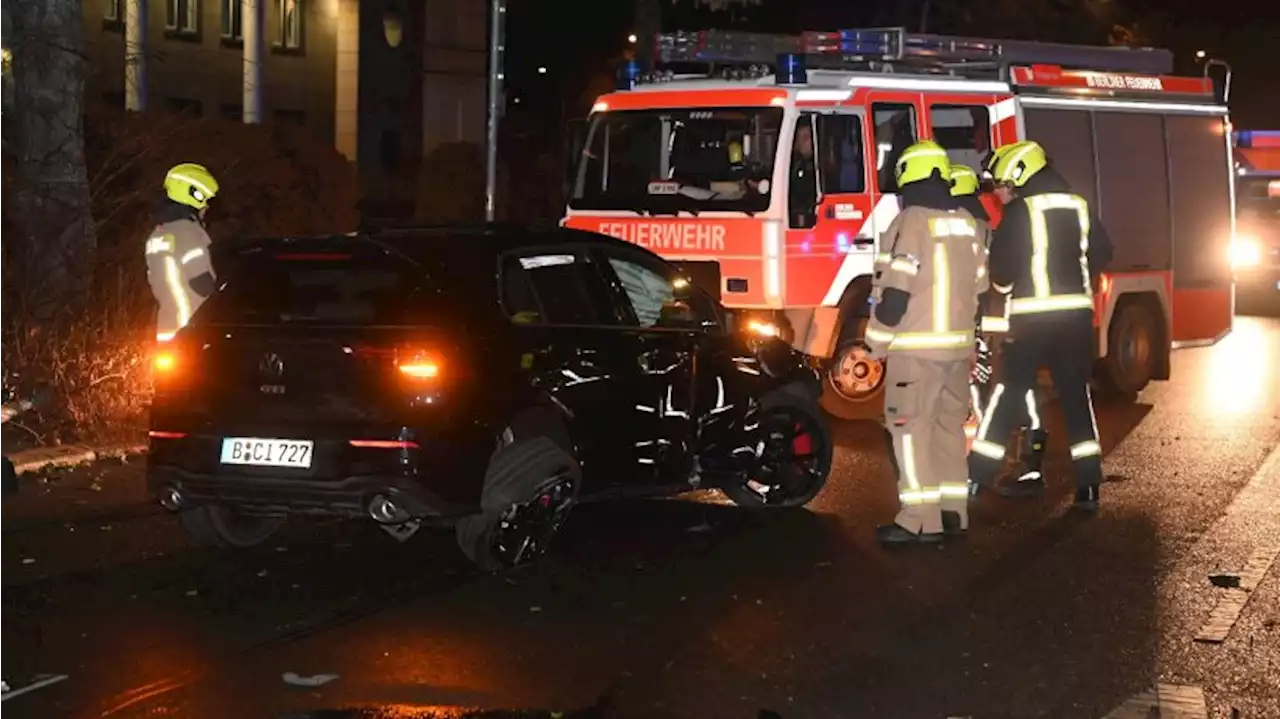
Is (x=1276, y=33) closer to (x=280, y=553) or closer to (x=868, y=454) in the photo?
(x=868, y=454)

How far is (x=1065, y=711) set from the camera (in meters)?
6.89

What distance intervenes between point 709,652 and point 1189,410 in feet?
32.5

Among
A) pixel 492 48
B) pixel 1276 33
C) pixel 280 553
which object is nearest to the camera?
pixel 280 553

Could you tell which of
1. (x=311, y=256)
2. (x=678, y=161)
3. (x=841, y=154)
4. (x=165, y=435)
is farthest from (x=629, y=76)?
(x=165, y=435)

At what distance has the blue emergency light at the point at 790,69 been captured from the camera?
46.8 ft

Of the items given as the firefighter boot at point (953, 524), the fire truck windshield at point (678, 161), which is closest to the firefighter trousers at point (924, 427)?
the firefighter boot at point (953, 524)

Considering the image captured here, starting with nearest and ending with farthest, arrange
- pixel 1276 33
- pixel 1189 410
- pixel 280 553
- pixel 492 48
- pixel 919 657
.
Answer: pixel 919 657
pixel 280 553
pixel 1189 410
pixel 492 48
pixel 1276 33

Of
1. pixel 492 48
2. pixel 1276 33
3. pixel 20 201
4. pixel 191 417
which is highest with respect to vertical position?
pixel 1276 33

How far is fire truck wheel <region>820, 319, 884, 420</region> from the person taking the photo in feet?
48.6

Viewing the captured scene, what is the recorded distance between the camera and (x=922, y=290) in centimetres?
989

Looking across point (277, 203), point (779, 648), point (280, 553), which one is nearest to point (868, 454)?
point (280, 553)

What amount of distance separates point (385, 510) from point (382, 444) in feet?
0.96

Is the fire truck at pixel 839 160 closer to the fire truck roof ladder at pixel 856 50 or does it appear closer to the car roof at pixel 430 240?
A: the fire truck roof ladder at pixel 856 50

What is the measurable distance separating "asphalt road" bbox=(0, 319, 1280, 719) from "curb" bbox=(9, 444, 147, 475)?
302mm
